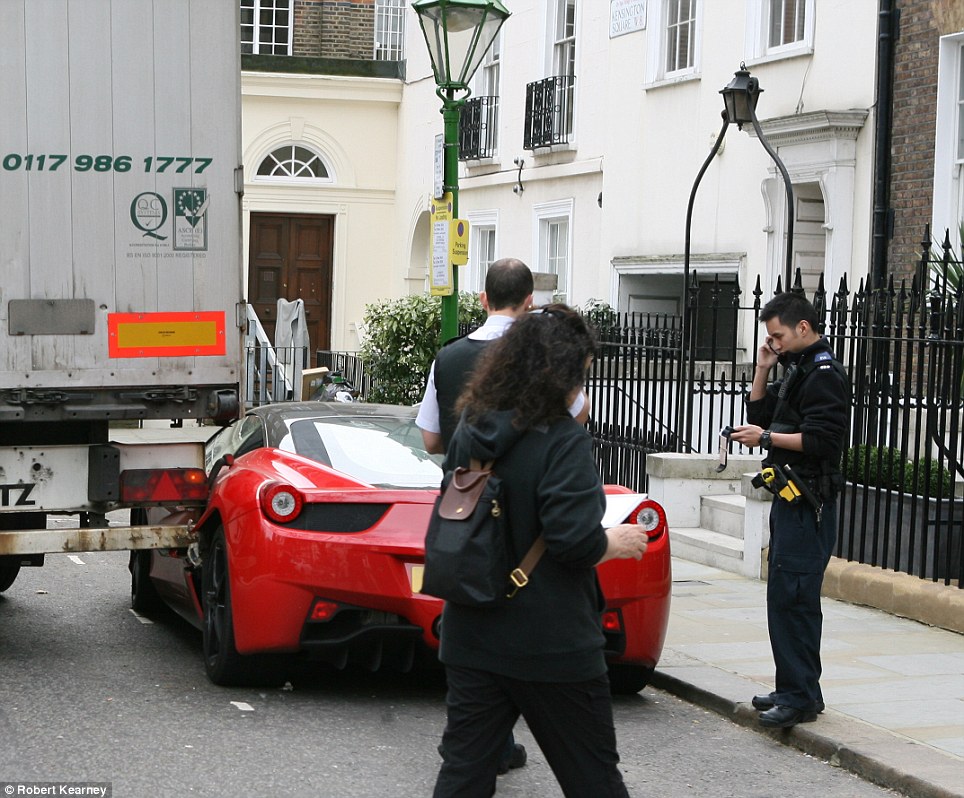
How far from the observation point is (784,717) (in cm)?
625

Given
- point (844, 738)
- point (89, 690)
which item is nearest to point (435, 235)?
point (89, 690)

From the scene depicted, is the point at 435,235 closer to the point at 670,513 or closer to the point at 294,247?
the point at 670,513

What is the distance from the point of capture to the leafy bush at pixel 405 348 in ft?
50.8

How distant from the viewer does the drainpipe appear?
13422 mm

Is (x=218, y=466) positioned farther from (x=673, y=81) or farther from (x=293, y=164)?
(x=293, y=164)

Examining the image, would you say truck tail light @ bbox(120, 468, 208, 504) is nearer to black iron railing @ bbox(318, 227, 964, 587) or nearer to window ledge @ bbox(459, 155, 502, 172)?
black iron railing @ bbox(318, 227, 964, 587)

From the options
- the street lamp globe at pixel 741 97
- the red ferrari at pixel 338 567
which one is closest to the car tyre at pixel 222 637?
the red ferrari at pixel 338 567

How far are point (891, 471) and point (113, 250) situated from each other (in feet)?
16.0

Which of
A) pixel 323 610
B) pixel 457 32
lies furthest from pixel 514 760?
pixel 457 32

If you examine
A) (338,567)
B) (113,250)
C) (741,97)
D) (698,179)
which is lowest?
(338,567)

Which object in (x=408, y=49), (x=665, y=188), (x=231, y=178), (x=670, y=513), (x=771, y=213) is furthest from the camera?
(x=408, y=49)

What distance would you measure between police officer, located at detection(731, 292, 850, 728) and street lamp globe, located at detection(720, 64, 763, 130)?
731 cm

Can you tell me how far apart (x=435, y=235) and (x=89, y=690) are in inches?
178

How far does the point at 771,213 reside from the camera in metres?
15.0
